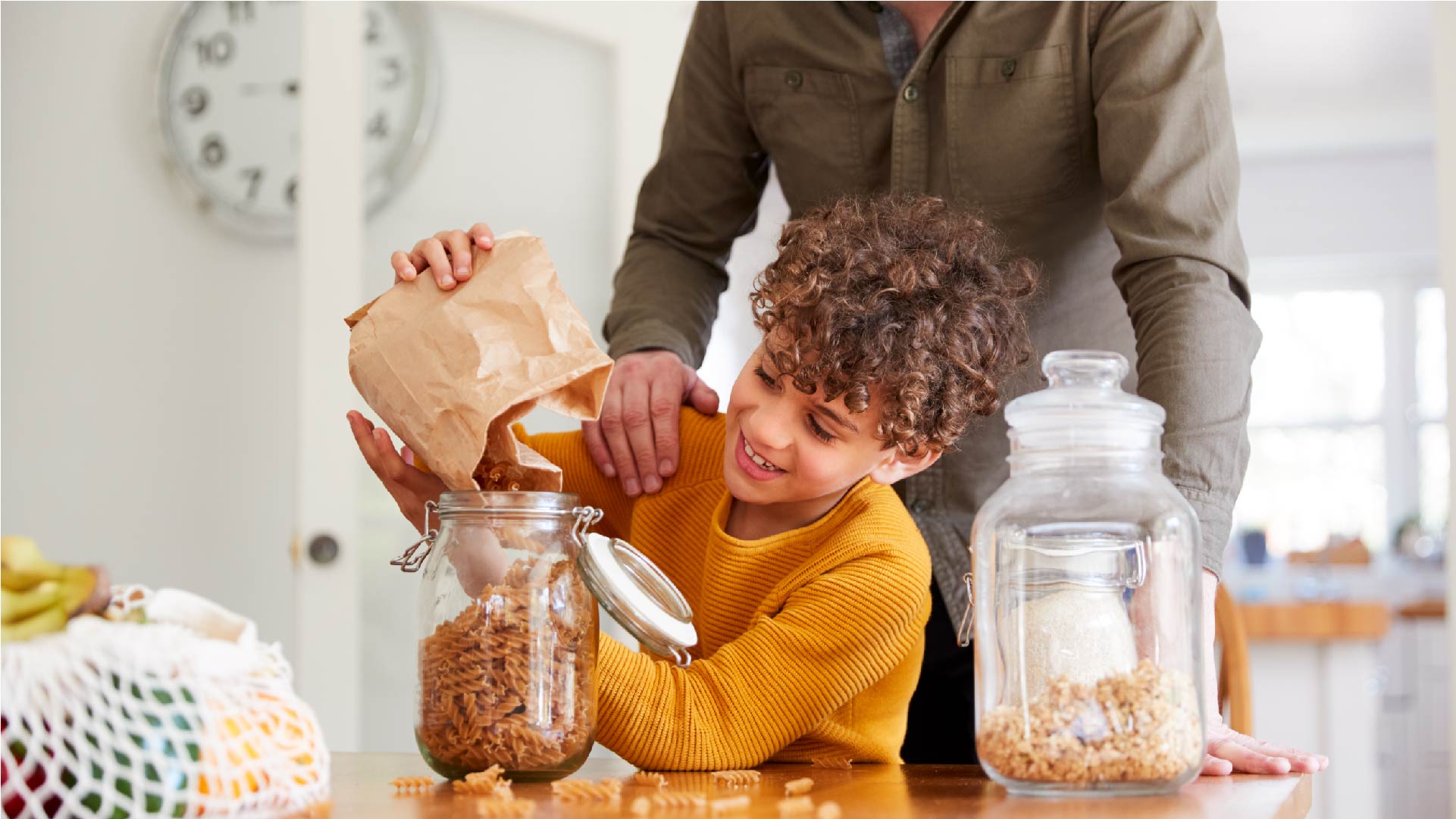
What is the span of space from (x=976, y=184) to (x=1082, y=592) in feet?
2.06

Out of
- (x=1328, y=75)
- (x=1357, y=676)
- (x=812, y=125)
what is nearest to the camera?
(x=812, y=125)

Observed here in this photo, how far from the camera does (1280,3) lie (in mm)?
4219

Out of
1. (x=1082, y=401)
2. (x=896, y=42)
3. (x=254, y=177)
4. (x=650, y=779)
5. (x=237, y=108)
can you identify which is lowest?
(x=650, y=779)

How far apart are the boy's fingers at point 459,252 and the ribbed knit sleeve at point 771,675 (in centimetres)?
24

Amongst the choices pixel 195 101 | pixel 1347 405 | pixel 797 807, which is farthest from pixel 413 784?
pixel 1347 405

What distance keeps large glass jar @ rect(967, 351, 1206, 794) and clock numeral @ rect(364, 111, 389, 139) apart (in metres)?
1.94

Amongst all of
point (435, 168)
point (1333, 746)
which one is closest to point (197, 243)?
point (435, 168)

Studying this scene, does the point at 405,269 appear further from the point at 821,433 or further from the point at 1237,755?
the point at 1237,755

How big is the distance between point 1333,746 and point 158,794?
303 cm

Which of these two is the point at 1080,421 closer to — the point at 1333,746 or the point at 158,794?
the point at 158,794

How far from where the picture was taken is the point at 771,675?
85 cm

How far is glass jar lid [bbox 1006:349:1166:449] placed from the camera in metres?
0.68

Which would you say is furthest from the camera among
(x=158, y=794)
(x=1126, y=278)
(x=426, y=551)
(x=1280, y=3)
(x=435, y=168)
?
(x=1280, y=3)

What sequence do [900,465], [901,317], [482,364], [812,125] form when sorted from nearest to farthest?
[482,364], [901,317], [900,465], [812,125]
